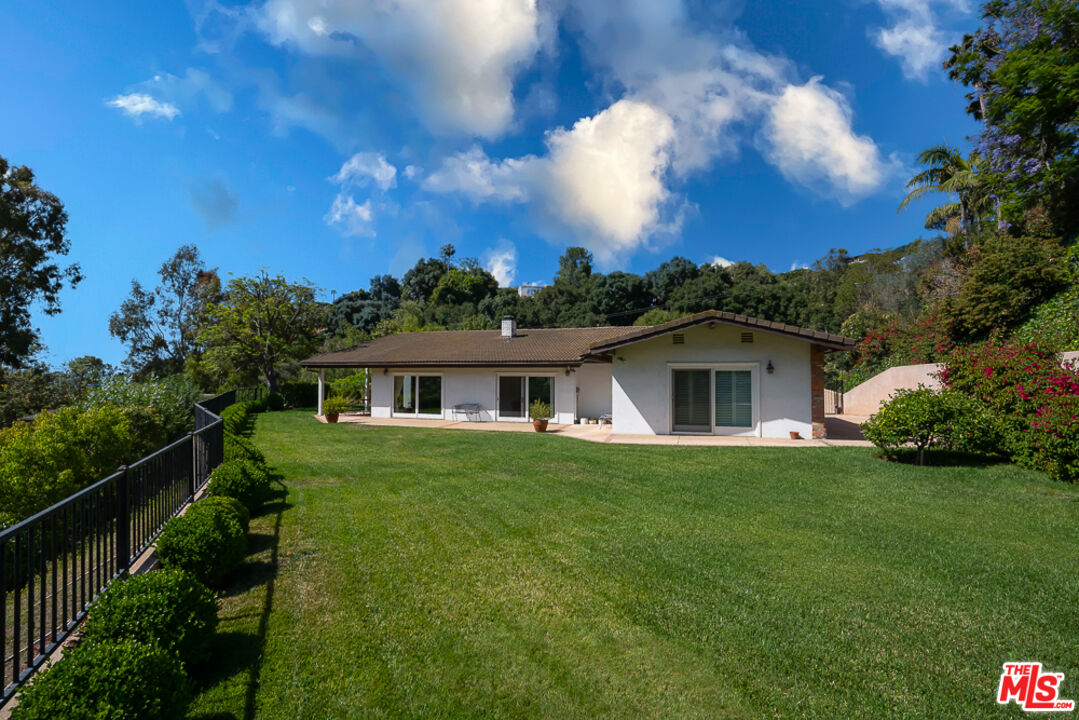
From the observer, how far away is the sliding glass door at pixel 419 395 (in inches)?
887

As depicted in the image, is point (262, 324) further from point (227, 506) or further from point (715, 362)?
point (227, 506)

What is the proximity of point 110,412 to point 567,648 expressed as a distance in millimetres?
9228

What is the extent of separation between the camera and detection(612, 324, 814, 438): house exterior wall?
1452 cm

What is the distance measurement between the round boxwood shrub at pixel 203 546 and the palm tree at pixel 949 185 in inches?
1183

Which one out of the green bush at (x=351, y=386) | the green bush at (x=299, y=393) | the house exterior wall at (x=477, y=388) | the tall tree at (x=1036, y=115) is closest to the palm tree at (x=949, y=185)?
the tall tree at (x=1036, y=115)

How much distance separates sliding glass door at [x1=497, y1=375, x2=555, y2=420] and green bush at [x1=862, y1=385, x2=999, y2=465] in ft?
39.6

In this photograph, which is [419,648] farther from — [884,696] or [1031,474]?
[1031,474]

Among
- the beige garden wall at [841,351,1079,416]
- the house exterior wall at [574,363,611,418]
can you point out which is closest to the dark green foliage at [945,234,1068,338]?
the beige garden wall at [841,351,1079,416]

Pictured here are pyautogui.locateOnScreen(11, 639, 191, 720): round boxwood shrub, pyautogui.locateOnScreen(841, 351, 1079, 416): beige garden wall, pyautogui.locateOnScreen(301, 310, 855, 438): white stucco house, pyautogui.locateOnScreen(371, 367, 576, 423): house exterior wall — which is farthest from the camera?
pyautogui.locateOnScreen(371, 367, 576, 423): house exterior wall

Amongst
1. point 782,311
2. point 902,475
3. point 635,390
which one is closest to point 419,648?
point 902,475

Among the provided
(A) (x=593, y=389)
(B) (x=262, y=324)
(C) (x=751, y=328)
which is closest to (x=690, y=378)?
(C) (x=751, y=328)

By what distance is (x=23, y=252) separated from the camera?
95.1ft

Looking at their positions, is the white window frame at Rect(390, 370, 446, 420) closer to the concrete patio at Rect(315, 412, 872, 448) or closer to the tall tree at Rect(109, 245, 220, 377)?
the concrete patio at Rect(315, 412, 872, 448)

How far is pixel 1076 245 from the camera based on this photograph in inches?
602
